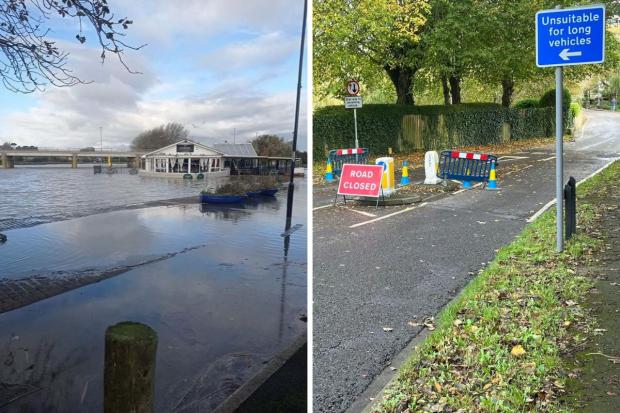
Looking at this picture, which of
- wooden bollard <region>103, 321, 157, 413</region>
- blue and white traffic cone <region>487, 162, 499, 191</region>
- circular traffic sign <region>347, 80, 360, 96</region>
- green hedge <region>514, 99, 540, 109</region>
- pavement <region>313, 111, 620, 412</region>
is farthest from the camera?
green hedge <region>514, 99, 540, 109</region>

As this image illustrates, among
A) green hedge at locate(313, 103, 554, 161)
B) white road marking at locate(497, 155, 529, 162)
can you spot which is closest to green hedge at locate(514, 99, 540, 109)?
green hedge at locate(313, 103, 554, 161)

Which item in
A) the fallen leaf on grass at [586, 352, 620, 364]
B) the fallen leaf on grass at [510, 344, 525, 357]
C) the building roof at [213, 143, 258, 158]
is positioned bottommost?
the fallen leaf on grass at [586, 352, 620, 364]

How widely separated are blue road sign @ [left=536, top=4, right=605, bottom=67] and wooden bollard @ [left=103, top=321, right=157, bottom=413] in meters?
4.87

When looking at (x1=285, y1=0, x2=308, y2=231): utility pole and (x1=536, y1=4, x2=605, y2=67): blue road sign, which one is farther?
(x1=536, y1=4, x2=605, y2=67): blue road sign

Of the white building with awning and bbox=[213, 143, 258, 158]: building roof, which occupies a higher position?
bbox=[213, 143, 258, 158]: building roof

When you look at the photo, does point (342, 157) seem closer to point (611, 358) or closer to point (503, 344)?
point (503, 344)

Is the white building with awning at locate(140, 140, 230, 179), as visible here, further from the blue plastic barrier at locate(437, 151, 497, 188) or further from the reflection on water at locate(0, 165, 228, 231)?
the blue plastic barrier at locate(437, 151, 497, 188)

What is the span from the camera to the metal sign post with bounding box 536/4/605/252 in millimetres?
4859

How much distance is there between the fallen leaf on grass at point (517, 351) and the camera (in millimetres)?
2758

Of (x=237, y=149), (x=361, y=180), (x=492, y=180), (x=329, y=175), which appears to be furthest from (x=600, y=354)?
(x=329, y=175)

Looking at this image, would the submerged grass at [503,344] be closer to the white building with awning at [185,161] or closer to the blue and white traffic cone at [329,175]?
the white building with awning at [185,161]

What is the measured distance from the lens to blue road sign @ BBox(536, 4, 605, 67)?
4859 millimetres

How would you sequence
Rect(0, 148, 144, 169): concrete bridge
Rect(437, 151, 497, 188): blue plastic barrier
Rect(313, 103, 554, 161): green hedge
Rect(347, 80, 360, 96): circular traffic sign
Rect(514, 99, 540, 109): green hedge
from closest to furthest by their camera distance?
1. Rect(0, 148, 144, 169): concrete bridge
2. Rect(437, 151, 497, 188): blue plastic barrier
3. Rect(347, 80, 360, 96): circular traffic sign
4. Rect(313, 103, 554, 161): green hedge
5. Rect(514, 99, 540, 109): green hedge

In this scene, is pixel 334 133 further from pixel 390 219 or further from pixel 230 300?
pixel 230 300
